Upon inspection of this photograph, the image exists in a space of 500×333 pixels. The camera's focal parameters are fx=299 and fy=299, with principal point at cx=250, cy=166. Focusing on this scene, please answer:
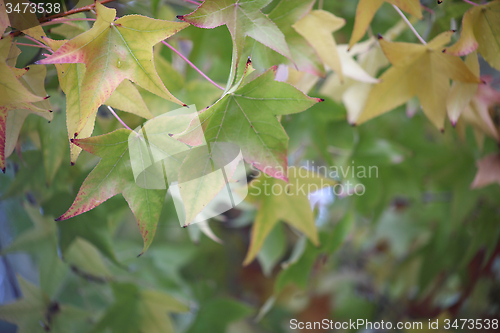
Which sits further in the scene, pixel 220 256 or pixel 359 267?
pixel 359 267

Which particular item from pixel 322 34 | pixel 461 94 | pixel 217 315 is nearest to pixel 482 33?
pixel 461 94

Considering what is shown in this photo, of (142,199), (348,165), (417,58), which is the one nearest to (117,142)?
(142,199)

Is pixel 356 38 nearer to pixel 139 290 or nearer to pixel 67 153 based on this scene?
pixel 67 153

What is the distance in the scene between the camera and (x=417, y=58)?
1.51 feet

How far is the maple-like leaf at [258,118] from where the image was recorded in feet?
1.06

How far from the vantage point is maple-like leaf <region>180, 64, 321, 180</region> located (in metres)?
0.32

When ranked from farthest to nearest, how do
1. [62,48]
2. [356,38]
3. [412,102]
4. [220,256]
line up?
[220,256] → [412,102] → [356,38] → [62,48]

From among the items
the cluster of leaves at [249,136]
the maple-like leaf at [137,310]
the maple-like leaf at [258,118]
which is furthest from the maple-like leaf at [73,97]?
the maple-like leaf at [137,310]

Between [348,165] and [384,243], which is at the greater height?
[348,165]

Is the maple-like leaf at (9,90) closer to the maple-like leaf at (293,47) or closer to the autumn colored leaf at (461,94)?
the maple-like leaf at (293,47)

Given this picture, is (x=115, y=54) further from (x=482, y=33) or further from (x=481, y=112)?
(x=481, y=112)

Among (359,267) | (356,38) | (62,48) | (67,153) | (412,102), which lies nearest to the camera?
(62,48)

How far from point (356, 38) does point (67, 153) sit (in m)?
0.52

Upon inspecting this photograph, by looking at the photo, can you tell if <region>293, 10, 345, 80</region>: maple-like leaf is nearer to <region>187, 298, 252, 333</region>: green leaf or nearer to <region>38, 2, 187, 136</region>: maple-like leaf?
<region>38, 2, 187, 136</region>: maple-like leaf
